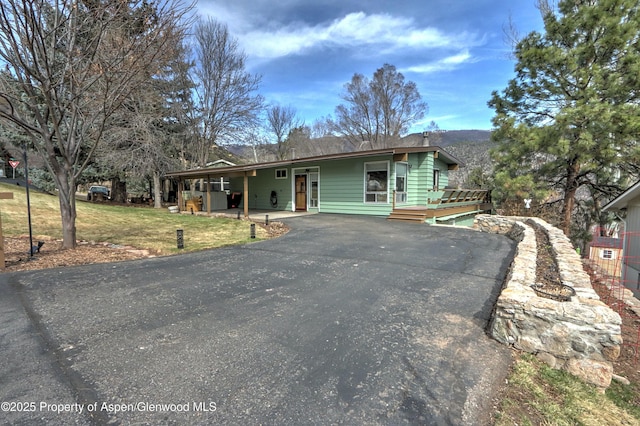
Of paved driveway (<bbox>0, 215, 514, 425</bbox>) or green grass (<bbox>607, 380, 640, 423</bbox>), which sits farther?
green grass (<bbox>607, 380, 640, 423</bbox>)

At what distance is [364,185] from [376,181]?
0.57 m

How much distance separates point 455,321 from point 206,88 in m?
21.3

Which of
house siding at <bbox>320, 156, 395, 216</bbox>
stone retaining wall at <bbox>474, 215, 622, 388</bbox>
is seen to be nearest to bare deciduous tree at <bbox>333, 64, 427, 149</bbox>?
house siding at <bbox>320, 156, 395, 216</bbox>

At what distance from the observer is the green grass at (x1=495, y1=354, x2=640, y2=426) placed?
1914 millimetres

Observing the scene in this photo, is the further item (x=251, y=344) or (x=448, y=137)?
(x=448, y=137)

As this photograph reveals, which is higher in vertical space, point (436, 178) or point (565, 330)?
point (436, 178)

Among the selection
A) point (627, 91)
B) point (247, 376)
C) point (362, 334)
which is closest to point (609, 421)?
point (362, 334)

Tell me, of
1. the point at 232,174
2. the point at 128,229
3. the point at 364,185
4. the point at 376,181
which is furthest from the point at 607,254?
the point at 128,229

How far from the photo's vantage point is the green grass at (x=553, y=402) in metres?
1.91

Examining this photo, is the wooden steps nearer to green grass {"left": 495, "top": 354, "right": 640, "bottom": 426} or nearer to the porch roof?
the porch roof

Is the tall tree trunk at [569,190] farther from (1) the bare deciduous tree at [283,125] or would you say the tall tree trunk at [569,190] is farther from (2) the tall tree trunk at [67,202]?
(1) the bare deciduous tree at [283,125]

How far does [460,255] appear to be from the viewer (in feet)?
20.3

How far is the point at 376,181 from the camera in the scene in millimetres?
12562

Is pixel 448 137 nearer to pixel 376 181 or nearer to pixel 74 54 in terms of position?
pixel 376 181
